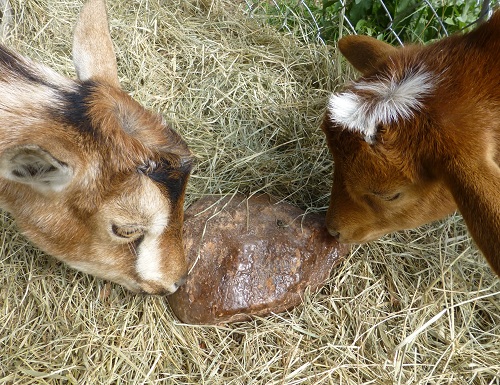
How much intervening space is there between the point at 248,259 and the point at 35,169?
1241mm

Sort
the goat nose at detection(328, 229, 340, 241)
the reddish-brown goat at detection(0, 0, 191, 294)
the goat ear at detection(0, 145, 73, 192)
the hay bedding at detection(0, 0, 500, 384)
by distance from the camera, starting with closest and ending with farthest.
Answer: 1. the goat ear at detection(0, 145, 73, 192)
2. the reddish-brown goat at detection(0, 0, 191, 294)
3. the hay bedding at detection(0, 0, 500, 384)
4. the goat nose at detection(328, 229, 340, 241)

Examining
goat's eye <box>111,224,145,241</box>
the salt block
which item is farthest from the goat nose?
goat's eye <box>111,224,145,241</box>

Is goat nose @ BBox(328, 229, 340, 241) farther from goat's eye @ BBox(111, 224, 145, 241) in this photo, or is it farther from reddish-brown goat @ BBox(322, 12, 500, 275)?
goat's eye @ BBox(111, 224, 145, 241)

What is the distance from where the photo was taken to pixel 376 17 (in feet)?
14.0

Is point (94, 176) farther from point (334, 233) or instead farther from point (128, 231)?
point (334, 233)

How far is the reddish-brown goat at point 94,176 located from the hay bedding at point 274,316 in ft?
1.32

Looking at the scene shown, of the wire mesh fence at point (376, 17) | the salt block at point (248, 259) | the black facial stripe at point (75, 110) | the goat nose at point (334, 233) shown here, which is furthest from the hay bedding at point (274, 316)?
the black facial stripe at point (75, 110)

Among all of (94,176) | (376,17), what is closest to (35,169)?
(94,176)

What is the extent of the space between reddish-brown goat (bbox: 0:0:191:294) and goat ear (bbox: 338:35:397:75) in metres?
1.15

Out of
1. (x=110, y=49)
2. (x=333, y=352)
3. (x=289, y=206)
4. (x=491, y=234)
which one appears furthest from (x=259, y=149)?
(x=491, y=234)

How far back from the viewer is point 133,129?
7.77 ft

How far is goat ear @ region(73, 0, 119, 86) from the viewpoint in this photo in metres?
2.67

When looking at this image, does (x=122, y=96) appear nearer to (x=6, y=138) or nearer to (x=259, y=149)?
(x=6, y=138)

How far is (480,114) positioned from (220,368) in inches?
71.8
